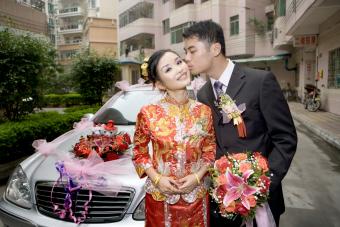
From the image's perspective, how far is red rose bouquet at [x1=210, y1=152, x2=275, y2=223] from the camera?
1.77m

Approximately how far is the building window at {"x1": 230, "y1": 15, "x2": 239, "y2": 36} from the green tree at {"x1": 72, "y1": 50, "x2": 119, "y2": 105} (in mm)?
18600

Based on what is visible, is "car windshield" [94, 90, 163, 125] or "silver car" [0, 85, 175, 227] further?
"car windshield" [94, 90, 163, 125]

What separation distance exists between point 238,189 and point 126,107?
10.4ft

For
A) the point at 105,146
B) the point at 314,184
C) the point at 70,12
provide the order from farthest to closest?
the point at 70,12, the point at 314,184, the point at 105,146

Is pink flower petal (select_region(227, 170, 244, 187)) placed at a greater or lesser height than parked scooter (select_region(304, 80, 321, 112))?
greater

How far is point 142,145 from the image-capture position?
208 centimetres

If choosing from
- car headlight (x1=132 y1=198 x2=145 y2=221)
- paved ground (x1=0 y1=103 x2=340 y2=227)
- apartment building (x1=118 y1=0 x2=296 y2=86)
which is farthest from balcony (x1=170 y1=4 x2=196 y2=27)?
car headlight (x1=132 y1=198 x2=145 y2=221)

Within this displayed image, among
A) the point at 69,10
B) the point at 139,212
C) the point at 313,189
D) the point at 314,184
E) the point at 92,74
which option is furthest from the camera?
the point at 69,10

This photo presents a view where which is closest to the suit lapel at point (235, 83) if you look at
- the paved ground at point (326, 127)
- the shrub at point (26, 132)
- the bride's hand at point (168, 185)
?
the bride's hand at point (168, 185)

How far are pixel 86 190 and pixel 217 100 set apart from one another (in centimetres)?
139

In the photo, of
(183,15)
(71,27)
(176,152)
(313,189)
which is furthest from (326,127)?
(71,27)

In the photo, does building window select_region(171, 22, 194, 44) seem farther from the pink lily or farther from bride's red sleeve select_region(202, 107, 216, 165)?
the pink lily

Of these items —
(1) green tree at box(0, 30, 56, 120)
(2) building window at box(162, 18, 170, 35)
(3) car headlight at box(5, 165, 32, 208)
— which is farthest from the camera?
(2) building window at box(162, 18, 170, 35)

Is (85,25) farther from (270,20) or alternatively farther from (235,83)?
(235,83)
